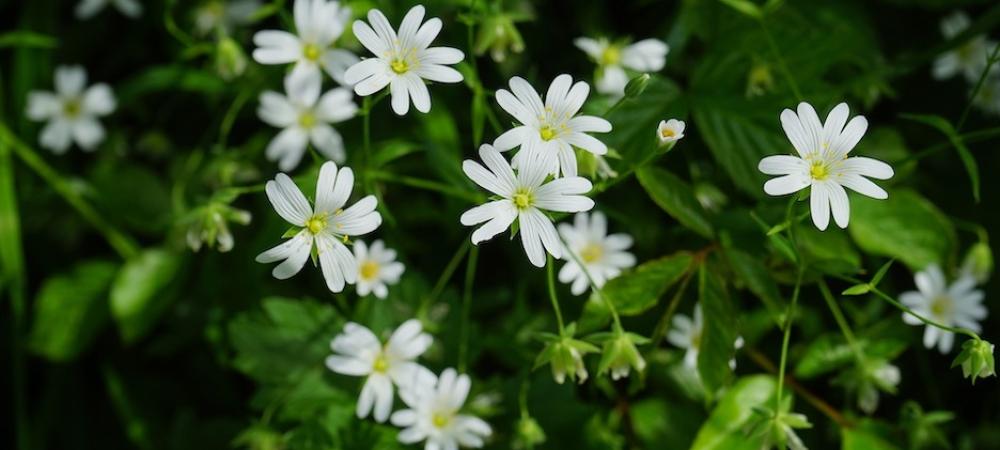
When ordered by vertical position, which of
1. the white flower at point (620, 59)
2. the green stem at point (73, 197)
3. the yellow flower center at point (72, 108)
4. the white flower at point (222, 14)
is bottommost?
the green stem at point (73, 197)

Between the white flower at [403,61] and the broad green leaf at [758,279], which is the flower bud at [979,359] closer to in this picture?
the broad green leaf at [758,279]

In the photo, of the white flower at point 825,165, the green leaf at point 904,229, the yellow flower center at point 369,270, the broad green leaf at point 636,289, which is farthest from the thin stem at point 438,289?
the green leaf at point 904,229

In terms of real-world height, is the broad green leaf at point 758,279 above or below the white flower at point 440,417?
above

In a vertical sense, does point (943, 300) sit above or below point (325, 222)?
above

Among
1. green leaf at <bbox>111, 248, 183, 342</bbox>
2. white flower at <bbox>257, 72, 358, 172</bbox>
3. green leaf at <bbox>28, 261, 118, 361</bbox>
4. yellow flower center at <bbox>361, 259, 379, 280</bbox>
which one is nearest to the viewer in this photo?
yellow flower center at <bbox>361, 259, 379, 280</bbox>

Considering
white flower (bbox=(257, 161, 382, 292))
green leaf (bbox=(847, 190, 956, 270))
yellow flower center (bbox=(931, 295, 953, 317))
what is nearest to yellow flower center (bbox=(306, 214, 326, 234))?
white flower (bbox=(257, 161, 382, 292))

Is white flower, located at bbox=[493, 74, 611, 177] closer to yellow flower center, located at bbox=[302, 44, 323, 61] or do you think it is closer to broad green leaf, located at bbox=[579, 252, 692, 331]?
→ broad green leaf, located at bbox=[579, 252, 692, 331]

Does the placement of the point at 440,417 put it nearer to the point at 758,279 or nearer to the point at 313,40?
the point at 758,279

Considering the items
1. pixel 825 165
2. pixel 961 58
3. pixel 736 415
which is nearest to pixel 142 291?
pixel 736 415
